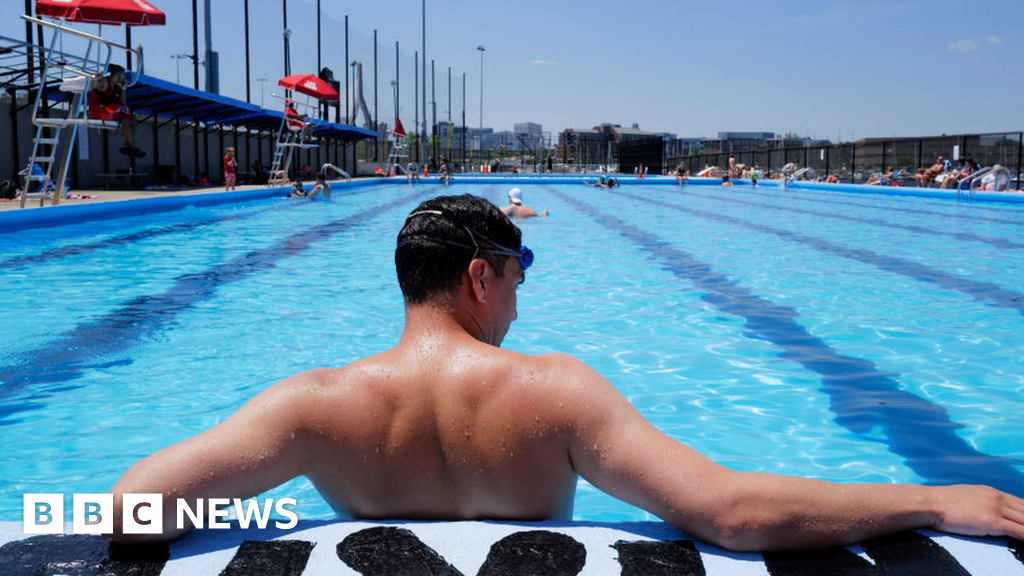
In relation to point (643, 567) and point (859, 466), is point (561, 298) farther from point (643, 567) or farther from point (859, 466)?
point (643, 567)

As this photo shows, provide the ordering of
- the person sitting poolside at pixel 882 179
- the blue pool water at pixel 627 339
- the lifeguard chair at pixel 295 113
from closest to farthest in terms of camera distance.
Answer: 1. the blue pool water at pixel 627 339
2. the lifeguard chair at pixel 295 113
3. the person sitting poolside at pixel 882 179

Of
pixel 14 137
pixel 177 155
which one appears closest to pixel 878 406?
pixel 14 137

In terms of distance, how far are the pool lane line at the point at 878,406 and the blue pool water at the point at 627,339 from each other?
0.01 m

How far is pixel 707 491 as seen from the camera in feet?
4.75

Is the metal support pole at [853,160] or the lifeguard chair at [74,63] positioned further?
the metal support pole at [853,160]

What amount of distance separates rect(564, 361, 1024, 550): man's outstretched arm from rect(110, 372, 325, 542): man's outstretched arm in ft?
1.64

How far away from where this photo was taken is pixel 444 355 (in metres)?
1.48

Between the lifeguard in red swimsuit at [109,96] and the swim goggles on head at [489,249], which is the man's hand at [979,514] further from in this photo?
the lifeguard in red swimsuit at [109,96]

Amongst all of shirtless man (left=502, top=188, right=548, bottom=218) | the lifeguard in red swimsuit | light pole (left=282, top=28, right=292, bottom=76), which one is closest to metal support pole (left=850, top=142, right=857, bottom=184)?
shirtless man (left=502, top=188, right=548, bottom=218)

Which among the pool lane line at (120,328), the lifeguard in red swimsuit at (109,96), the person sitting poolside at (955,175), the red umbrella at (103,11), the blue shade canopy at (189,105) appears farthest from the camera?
the person sitting poolside at (955,175)

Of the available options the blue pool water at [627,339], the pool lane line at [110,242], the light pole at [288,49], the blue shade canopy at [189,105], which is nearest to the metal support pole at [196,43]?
the blue shade canopy at [189,105]

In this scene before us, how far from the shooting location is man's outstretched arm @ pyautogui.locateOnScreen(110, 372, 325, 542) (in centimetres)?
144

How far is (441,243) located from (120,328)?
4866 millimetres

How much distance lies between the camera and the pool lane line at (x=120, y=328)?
14.7 feet
